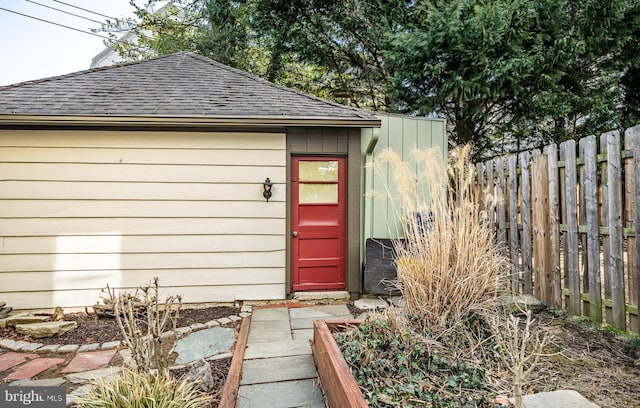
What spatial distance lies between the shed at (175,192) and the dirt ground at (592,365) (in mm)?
2061

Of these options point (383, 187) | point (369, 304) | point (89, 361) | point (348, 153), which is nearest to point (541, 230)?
point (383, 187)

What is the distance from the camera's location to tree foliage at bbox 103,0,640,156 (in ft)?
14.8

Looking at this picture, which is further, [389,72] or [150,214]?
[389,72]

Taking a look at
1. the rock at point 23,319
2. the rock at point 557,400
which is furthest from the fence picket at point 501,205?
the rock at point 23,319

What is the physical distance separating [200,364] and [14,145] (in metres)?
3.35

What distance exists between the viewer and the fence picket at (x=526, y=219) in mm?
3305

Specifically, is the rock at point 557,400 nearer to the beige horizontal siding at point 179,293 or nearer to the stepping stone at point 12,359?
the beige horizontal siding at point 179,293

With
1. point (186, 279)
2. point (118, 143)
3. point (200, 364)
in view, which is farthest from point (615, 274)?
point (118, 143)

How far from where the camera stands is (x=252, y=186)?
387 cm

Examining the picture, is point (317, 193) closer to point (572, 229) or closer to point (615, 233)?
point (572, 229)

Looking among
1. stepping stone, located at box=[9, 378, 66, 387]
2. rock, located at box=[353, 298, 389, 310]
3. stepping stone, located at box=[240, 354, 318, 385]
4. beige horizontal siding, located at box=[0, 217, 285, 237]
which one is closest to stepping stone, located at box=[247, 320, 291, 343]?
stepping stone, located at box=[240, 354, 318, 385]

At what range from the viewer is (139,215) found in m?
3.74

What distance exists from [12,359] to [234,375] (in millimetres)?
1979

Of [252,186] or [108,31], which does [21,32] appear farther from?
[252,186]
